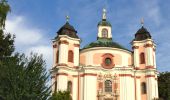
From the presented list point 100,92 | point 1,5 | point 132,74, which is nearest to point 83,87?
point 100,92

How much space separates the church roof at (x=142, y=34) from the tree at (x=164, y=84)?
9136mm

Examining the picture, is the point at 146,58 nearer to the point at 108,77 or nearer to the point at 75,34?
the point at 108,77

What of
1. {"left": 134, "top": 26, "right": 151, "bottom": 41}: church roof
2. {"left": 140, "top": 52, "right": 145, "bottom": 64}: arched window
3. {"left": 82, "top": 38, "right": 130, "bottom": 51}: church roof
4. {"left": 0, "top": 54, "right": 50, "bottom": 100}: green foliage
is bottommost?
{"left": 0, "top": 54, "right": 50, "bottom": 100}: green foliage

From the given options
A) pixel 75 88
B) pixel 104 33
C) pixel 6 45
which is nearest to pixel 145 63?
pixel 104 33

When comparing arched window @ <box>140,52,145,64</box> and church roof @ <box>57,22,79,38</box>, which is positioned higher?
church roof @ <box>57,22,79,38</box>

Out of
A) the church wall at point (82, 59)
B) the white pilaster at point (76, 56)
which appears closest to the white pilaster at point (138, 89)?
the church wall at point (82, 59)

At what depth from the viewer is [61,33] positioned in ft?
205

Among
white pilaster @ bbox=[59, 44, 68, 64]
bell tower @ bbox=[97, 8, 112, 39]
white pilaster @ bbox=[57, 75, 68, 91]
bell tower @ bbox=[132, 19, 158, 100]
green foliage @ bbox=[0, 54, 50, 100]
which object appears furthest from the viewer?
bell tower @ bbox=[97, 8, 112, 39]

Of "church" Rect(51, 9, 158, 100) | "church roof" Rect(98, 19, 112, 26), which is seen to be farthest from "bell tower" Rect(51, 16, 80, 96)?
"church roof" Rect(98, 19, 112, 26)

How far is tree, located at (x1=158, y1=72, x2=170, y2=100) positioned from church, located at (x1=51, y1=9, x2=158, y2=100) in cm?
514

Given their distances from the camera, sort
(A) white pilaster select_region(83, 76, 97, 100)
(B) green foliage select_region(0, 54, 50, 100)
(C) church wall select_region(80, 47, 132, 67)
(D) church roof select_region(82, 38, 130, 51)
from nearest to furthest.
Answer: (B) green foliage select_region(0, 54, 50, 100) < (A) white pilaster select_region(83, 76, 97, 100) < (C) church wall select_region(80, 47, 132, 67) < (D) church roof select_region(82, 38, 130, 51)

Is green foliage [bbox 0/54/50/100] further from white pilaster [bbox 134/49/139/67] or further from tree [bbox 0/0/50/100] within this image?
white pilaster [bbox 134/49/139/67]

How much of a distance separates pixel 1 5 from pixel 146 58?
37011mm

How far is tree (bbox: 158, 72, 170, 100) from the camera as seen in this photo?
6506 cm
